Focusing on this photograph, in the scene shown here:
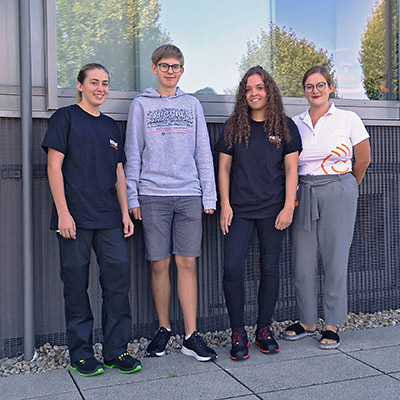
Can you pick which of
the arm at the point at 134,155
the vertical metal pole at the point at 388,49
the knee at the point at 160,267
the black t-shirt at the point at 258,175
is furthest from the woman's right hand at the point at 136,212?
the vertical metal pole at the point at 388,49

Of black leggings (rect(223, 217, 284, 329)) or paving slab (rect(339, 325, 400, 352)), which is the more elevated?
black leggings (rect(223, 217, 284, 329))

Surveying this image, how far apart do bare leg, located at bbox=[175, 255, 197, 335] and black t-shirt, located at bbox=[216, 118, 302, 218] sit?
1.50ft

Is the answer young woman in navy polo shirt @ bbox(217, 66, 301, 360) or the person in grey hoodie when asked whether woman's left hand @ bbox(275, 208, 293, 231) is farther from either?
the person in grey hoodie

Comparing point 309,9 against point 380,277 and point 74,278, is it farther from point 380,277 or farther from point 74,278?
point 74,278

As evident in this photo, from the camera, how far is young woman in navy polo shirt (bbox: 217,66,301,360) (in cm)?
359

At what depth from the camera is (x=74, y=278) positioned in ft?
10.5

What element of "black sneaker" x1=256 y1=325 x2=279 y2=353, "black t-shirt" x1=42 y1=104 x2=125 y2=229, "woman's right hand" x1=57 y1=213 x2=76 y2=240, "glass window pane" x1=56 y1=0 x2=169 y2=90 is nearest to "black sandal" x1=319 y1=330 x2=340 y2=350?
"black sneaker" x1=256 y1=325 x2=279 y2=353

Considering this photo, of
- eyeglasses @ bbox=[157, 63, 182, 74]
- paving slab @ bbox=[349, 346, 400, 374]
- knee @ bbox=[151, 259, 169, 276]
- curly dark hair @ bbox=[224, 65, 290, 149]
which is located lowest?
paving slab @ bbox=[349, 346, 400, 374]

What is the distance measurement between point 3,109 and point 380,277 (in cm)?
324

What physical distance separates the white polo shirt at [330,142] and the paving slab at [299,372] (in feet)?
4.02

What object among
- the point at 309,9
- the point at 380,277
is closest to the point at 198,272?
the point at 380,277

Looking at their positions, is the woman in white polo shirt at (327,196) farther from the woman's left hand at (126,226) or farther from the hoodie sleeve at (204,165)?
the woman's left hand at (126,226)

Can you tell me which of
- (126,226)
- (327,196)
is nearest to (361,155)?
(327,196)

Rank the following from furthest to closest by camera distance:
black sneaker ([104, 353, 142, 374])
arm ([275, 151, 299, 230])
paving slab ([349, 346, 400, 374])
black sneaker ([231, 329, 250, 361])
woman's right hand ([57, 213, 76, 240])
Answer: arm ([275, 151, 299, 230]) → black sneaker ([231, 329, 250, 361]) → paving slab ([349, 346, 400, 374]) → black sneaker ([104, 353, 142, 374]) → woman's right hand ([57, 213, 76, 240])
